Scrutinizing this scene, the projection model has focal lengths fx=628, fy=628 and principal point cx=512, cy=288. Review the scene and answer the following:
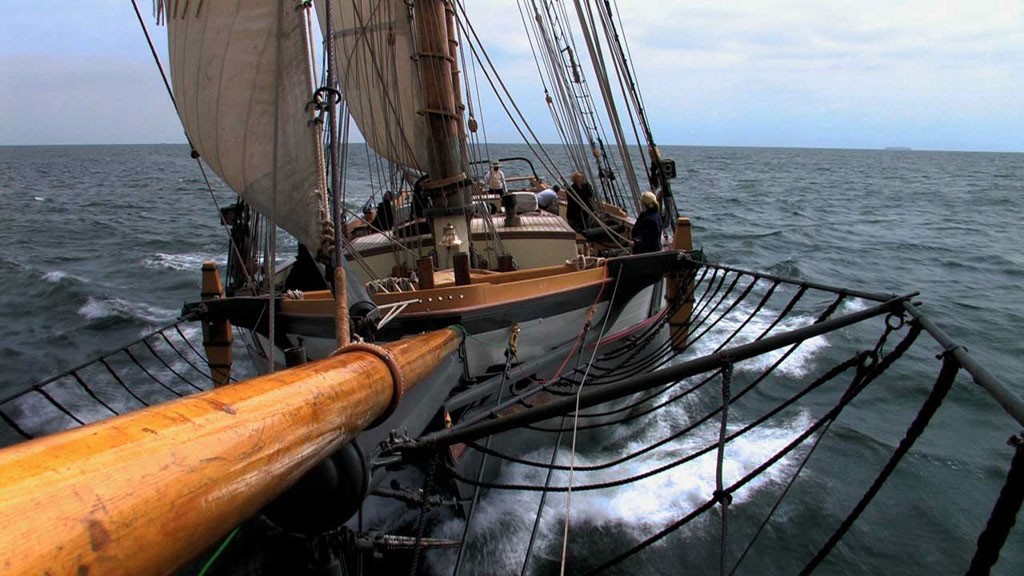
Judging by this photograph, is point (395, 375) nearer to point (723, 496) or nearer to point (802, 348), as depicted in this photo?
point (723, 496)

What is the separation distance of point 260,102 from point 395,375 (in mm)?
1803

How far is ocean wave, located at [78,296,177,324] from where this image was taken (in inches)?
477

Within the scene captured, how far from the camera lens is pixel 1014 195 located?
36031mm

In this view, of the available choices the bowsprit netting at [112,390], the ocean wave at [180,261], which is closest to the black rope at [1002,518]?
the bowsprit netting at [112,390]

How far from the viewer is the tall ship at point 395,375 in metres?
1.03

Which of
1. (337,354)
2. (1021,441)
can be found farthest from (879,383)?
(337,354)

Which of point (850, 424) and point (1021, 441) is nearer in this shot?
point (1021, 441)

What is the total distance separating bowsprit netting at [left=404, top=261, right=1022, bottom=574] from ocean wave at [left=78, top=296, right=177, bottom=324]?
9.03 meters

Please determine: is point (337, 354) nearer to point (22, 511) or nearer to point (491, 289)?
point (22, 511)

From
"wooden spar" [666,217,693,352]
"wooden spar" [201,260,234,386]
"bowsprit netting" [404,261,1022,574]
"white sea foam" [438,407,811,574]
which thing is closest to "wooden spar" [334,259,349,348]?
"bowsprit netting" [404,261,1022,574]

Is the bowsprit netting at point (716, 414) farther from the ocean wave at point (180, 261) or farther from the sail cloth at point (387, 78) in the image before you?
the ocean wave at point (180, 261)

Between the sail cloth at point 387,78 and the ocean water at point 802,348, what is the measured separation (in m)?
3.90

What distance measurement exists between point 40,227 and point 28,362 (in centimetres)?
1703

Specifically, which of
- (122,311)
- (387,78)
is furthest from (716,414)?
(122,311)
